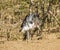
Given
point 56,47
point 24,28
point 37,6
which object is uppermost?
point 37,6

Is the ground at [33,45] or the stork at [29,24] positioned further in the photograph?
the stork at [29,24]

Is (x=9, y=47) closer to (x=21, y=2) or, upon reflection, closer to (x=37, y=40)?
(x=37, y=40)

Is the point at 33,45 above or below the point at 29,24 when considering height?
below

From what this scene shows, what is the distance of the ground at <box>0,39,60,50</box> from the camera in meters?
6.08

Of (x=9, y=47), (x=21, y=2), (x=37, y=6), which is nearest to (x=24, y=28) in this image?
(x=9, y=47)

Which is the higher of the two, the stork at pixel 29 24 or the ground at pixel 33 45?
the stork at pixel 29 24

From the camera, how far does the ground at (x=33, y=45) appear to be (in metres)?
6.08

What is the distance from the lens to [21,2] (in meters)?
9.15

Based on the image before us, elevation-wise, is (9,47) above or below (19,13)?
below

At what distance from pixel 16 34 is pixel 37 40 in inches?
29.0

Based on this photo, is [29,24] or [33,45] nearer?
[33,45]

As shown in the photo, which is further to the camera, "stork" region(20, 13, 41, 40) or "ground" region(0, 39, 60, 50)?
"stork" region(20, 13, 41, 40)

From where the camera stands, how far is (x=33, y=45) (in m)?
6.27

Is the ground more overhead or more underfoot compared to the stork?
more underfoot
